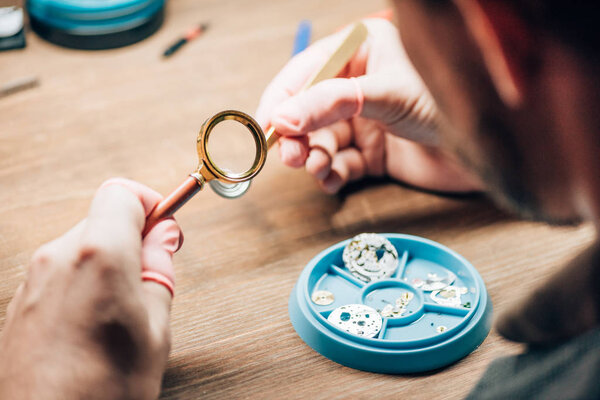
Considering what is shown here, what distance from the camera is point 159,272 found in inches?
26.2

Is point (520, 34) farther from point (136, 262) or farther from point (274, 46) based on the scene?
point (274, 46)

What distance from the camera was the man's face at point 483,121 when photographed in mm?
508

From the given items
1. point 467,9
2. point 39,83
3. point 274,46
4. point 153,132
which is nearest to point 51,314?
point 467,9

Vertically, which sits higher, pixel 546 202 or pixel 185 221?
pixel 546 202

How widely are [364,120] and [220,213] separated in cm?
35

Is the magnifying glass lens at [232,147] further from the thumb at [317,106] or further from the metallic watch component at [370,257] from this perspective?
the metallic watch component at [370,257]

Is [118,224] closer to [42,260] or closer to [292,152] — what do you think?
[42,260]

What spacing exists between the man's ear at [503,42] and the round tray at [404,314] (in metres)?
0.32

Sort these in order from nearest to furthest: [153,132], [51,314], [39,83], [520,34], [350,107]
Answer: [520,34] → [51,314] → [350,107] → [153,132] → [39,83]

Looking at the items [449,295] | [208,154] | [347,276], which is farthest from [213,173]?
[449,295]

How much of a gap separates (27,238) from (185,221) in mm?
244

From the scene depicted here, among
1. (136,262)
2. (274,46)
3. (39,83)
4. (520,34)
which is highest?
(520,34)

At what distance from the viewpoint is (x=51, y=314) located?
2.00ft

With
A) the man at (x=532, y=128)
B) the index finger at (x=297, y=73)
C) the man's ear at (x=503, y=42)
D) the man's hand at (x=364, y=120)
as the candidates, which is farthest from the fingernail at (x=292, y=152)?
the man's ear at (x=503, y=42)
